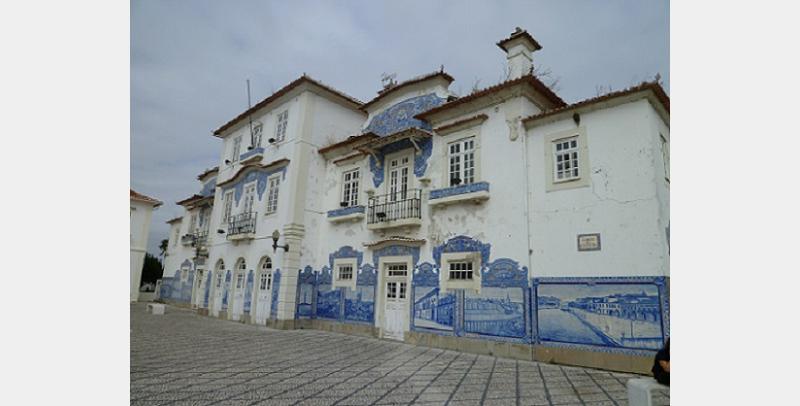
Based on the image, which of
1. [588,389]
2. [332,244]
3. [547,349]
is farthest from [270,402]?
[332,244]

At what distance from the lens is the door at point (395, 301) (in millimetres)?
9758

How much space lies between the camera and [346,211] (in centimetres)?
1161

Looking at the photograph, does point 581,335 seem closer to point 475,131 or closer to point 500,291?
point 500,291

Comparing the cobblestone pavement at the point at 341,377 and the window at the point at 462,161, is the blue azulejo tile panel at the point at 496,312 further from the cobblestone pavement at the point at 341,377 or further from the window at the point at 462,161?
the window at the point at 462,161

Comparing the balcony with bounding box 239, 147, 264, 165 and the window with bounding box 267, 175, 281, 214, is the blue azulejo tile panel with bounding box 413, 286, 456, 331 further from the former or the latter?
the balcony with bounding box 239, 147, 264, 165

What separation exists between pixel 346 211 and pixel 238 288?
5.25m

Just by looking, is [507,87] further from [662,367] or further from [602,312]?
[662,367]

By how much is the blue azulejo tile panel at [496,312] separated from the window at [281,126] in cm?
821

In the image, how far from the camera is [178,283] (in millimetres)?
19766

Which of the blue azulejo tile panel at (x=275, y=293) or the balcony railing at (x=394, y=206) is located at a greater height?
the balcony railing at (x=394, y=206)

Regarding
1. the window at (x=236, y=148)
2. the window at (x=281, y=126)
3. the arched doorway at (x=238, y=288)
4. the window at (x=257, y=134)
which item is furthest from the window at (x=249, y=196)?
the window at (x=236, y=148)

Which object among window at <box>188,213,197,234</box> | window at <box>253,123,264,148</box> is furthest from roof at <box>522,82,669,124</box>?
window at <box>188,213,197,234</box>

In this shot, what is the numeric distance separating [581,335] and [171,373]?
599 centimetres

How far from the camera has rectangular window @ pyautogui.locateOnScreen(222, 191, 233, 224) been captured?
1568 cm
